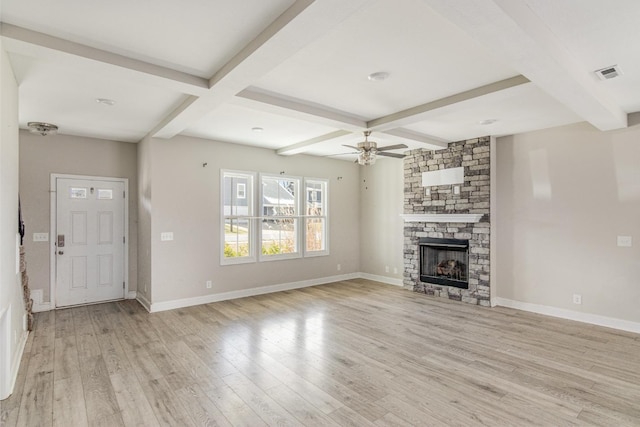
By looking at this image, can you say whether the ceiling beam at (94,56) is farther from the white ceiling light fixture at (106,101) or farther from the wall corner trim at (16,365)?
the wall corner trim at (16,365)

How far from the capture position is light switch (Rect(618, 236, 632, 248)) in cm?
447

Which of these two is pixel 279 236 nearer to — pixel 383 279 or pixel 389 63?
pixel 383 279

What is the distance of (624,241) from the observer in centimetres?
450

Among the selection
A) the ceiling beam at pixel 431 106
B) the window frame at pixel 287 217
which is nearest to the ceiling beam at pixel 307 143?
the window frame at pixel 287 217

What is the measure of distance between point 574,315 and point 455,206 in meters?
2.33

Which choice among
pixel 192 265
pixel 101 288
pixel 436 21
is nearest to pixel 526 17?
pixel 436 21

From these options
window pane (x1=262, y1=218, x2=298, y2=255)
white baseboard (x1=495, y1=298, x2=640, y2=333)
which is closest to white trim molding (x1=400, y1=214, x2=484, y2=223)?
white baseboard (x1=495, y1=298, x2=640, y2=333)

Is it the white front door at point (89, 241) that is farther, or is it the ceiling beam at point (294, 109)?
the white front door at point (89, 241)

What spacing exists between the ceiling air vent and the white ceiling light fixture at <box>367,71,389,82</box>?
1.87 m

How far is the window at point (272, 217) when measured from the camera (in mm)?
6230

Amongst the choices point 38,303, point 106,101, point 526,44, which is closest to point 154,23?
point 106,101

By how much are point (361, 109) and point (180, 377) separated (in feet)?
11.3

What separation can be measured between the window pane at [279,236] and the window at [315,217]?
0.31m

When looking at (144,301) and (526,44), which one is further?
(144,301)
